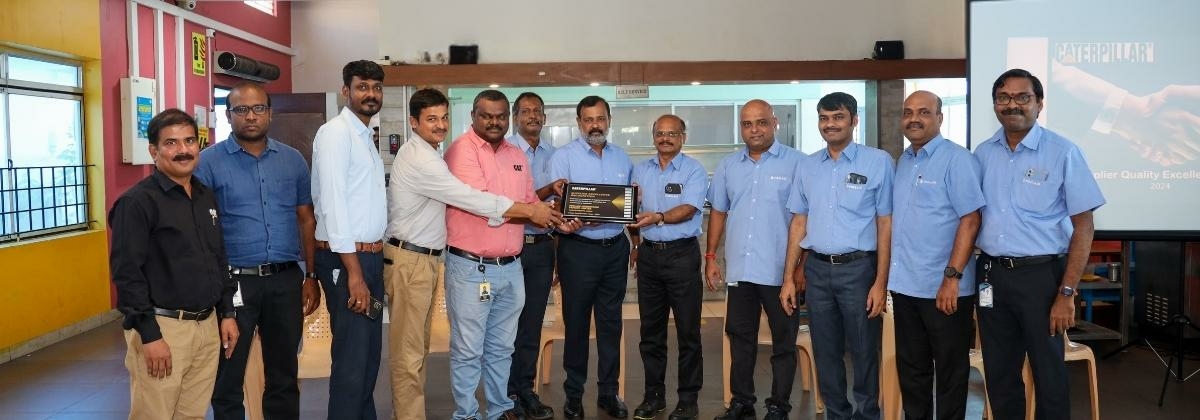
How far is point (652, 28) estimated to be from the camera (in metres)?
8.00

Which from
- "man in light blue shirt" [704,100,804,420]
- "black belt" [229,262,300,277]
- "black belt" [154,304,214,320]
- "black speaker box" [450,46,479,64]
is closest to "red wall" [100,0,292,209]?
"black speaker box" [450,46,479,64]

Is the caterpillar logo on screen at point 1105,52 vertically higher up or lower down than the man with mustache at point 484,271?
higher up

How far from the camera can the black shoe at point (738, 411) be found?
14.0 feet

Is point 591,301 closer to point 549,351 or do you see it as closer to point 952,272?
point 549,351

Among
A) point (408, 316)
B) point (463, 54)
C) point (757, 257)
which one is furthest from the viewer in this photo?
point (463, 54)

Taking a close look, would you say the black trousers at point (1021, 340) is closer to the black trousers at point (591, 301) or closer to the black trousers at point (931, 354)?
the black trousers at point (931, 354)

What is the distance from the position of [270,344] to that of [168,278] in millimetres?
766

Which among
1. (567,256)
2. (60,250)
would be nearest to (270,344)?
(567,256)

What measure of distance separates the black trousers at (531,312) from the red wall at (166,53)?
17.0 ft

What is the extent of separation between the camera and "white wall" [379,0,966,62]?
798 cm

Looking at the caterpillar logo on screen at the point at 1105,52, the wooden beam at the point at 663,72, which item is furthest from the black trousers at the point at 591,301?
the wooden beam at the point at 663,72

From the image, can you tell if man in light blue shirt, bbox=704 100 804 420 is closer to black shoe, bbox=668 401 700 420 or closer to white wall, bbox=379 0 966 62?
black shoe, bbox=668 401 700 420

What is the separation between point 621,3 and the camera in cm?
799

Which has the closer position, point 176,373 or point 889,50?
point 176,373
